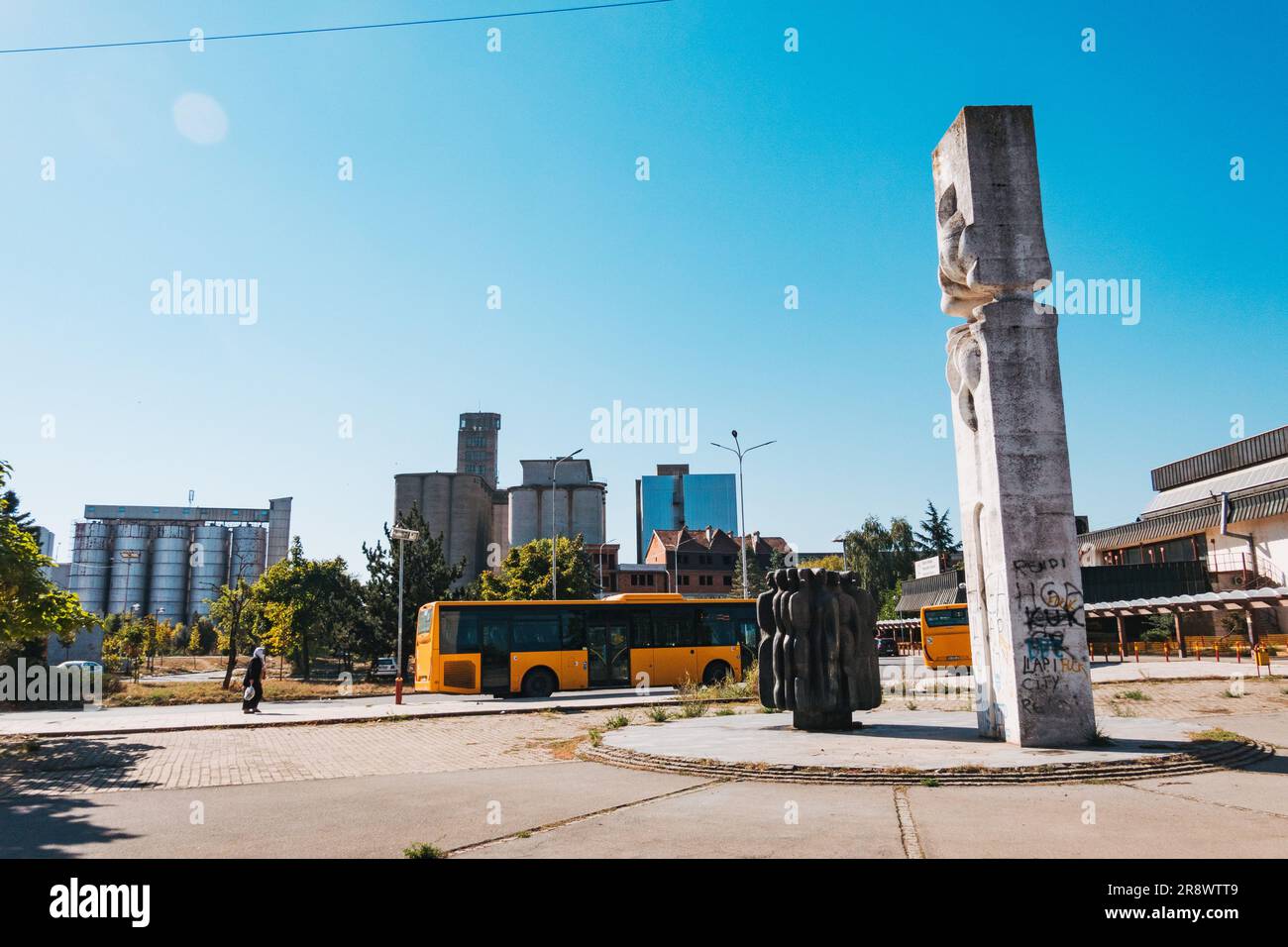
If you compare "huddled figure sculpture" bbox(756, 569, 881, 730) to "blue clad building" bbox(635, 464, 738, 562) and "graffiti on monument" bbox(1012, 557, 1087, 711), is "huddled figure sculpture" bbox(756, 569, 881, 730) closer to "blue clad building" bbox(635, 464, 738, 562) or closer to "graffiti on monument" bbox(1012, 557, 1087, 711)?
"graffiti on monument" bbox(1012, 557, 1087, 711)

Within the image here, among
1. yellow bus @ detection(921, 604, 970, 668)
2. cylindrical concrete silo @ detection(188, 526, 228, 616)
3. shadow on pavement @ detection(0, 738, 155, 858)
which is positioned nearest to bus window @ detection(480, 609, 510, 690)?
shadow on pavement @ detection(0, 738, 155, 858)

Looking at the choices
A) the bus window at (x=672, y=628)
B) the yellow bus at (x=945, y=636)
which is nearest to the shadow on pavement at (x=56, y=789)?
the bus window at (x=672, y=628)

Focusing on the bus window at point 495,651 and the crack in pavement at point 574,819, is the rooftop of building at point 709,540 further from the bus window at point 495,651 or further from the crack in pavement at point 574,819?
the crack in pavement at point 574,819

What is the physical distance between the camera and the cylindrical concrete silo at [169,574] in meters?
118

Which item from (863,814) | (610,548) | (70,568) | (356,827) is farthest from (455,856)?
(70,568)

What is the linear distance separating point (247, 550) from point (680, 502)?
66.4 meters

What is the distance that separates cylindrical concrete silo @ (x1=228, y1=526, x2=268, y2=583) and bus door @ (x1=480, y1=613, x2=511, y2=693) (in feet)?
375

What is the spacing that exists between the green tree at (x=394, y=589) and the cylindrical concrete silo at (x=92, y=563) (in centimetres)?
9967

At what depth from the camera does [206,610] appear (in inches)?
4695

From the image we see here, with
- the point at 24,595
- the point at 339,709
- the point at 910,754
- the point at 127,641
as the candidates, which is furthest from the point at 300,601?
the point at 910,754

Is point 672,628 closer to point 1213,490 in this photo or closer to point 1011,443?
point 1011,443

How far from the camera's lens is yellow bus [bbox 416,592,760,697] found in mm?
22828

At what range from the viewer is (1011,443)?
11.1 meters
